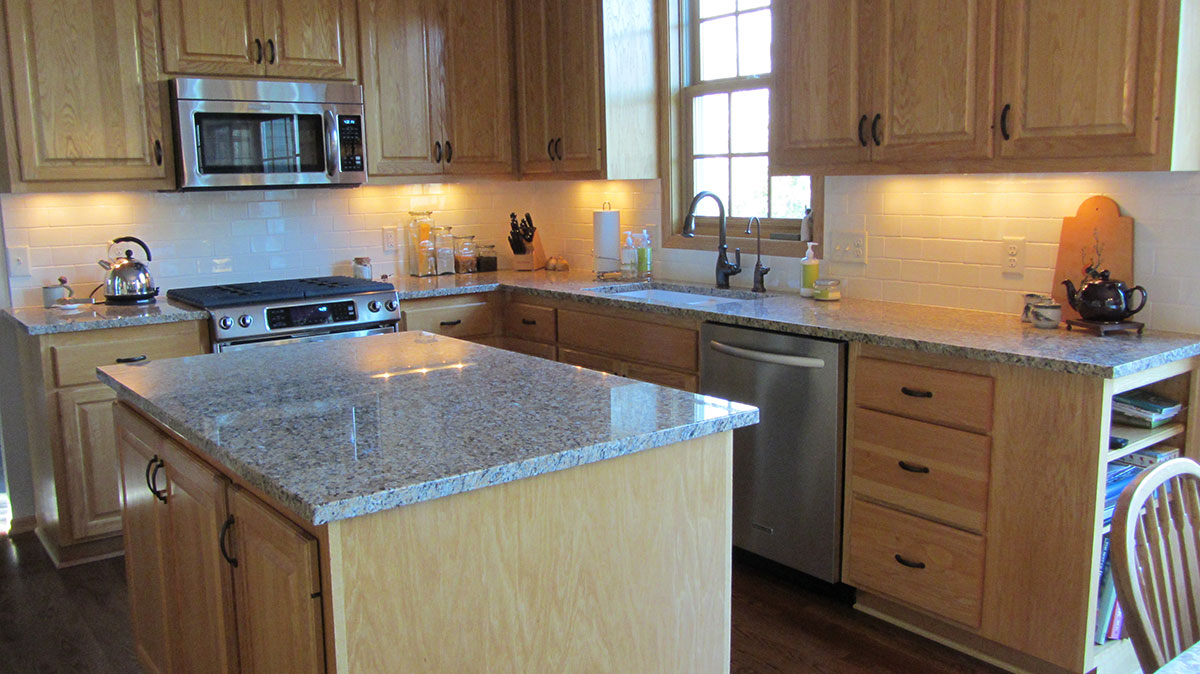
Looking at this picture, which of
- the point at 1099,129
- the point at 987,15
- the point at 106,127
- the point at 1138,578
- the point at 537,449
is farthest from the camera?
the point at 106,127

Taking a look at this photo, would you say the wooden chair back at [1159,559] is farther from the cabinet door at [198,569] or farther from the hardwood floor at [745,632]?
the cabinet door at [198,569]

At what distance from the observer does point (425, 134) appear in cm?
462

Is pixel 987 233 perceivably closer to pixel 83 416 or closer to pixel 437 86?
pixel 437 86

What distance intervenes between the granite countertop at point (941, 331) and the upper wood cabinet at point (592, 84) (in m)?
0.69

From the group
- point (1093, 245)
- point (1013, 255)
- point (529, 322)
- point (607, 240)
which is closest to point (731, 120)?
point (607, 240)

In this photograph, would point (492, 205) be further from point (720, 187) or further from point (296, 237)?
point (720, 187)

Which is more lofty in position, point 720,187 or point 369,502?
point 720,187

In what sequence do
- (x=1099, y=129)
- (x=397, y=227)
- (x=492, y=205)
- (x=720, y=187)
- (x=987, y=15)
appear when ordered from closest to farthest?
1. (x=1099, y=129)
2. (x=987, y=15)
3. (x=720, y=187)
4. (x=397, y=227)
5. (x=492, y=205)

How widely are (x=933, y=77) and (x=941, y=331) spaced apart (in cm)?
79

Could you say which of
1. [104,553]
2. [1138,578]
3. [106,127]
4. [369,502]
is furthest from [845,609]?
[106,127]

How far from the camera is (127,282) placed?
3885 mm

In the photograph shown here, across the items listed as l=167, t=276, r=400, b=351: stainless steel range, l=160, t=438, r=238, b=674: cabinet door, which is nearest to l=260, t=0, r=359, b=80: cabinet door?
l=167, t=276, r=400, b=351: stainless steel range

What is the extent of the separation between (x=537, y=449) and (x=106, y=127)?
9.84 feet

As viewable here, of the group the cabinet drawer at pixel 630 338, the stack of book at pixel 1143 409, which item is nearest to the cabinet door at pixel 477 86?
the cabinet drawer at pixel 630 338
